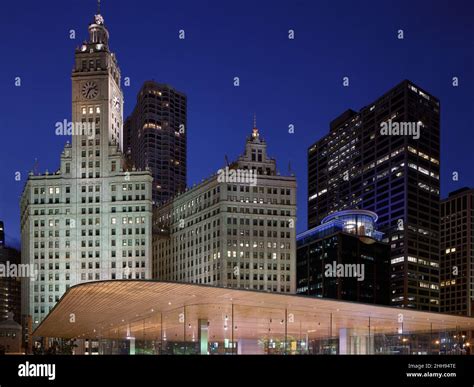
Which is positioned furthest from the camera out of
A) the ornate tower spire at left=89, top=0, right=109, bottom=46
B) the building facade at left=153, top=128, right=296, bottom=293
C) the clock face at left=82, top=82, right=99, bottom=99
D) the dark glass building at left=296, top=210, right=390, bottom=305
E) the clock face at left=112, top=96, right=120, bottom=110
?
the dark glass building at left=296, top=210, right=390, bottom=305

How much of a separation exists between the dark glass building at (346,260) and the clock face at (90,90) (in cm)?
7267

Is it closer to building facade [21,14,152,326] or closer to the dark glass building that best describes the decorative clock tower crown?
building facade [21,14,152,326]

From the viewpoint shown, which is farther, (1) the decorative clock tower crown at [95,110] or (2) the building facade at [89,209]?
(1) the decorative clock tower crown at [95,110]

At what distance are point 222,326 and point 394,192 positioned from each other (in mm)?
137923

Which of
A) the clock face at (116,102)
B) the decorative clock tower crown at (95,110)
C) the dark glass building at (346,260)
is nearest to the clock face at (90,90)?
the decorative clock tower crown at (95,110)

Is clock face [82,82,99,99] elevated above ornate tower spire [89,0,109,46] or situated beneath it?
situated beneath

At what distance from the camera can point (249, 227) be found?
126562 millimetres

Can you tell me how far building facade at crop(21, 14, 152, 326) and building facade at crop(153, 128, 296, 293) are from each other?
12763 mm

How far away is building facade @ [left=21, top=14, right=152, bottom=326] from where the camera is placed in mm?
120812

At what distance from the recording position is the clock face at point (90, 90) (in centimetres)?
12588

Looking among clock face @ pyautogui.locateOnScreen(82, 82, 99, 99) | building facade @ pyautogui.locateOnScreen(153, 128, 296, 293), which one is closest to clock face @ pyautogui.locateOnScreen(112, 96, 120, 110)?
clock face @ pyautogui.locateOnScreen(82, 82, 99, 99)

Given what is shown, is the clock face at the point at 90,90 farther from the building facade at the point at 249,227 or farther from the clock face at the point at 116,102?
the building facade at the point at 249,227
